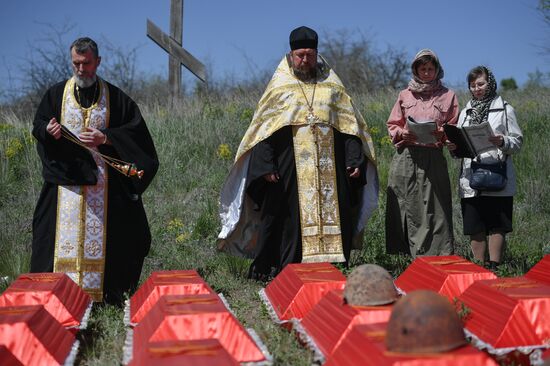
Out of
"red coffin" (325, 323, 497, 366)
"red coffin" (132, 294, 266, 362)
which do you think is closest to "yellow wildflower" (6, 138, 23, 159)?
"red coffin" (132, 294, 266, 362)

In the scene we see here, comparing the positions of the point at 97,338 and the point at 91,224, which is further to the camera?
the point at 91,224

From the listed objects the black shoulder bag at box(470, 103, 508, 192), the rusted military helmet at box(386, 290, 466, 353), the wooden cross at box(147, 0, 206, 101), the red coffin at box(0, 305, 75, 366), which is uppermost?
the wooden cross at box(147, 0, 206, 101)

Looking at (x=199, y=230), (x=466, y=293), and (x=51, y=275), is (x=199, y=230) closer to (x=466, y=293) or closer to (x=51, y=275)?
(x=51, y=275)

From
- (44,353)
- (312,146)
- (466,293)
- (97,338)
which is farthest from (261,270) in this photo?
(44,353)

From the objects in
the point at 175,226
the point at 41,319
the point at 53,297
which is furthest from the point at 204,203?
the point at 41,319

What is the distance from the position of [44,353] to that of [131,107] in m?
3.00

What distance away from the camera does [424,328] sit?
3469 millimetres

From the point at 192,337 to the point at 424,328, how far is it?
1407mm

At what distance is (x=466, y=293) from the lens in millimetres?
5016

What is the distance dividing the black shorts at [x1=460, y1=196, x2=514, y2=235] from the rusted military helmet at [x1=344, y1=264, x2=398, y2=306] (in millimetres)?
2718

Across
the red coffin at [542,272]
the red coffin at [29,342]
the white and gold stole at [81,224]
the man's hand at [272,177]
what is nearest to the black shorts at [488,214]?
the red coffin at [542,272]

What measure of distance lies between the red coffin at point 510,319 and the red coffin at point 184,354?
1.53 meters

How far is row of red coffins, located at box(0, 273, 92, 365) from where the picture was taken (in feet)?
14.2

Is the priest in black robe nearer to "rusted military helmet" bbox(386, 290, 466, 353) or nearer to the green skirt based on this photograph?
the green skirt
